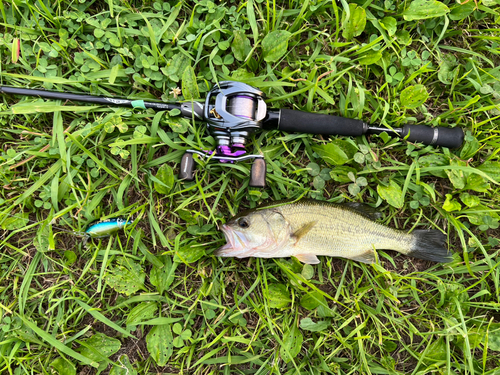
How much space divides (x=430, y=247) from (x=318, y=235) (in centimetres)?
118

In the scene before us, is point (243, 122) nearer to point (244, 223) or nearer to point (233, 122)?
point (233, 122)

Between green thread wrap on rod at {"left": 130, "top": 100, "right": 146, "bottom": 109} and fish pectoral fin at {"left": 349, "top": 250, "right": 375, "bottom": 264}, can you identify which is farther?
fish pectoral fin at {"left": 349, "top": 250, "right": 375, "bottom": 264}

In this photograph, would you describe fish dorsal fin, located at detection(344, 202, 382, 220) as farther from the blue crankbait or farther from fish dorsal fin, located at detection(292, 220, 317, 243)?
the blue crankbait

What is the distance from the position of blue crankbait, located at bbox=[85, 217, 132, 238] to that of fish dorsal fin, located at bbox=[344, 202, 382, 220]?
7.39 ft

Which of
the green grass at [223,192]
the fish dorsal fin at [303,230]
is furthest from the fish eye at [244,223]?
the fish dorsal fin at [303,230]

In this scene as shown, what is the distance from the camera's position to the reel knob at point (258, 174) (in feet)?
9.57

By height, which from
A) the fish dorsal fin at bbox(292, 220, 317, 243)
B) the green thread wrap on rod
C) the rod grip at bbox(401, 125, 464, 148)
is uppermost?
the green thread wrap on rod

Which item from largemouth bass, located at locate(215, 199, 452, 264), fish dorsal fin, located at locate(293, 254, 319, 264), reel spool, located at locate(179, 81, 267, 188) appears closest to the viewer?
reel spool, located at locate(179, 81, 267, 188)

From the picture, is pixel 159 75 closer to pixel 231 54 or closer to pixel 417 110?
pixel 231 54

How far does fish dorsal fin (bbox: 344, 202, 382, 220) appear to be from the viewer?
10.1ft

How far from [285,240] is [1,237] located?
115 inches

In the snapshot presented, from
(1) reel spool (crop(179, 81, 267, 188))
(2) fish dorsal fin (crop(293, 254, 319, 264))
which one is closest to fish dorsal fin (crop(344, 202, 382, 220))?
(2) fish dorsal fin (crop(293, 254, 319, 264))

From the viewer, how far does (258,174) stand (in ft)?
9.57

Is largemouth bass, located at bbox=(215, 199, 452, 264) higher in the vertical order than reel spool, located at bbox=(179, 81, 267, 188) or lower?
lower
